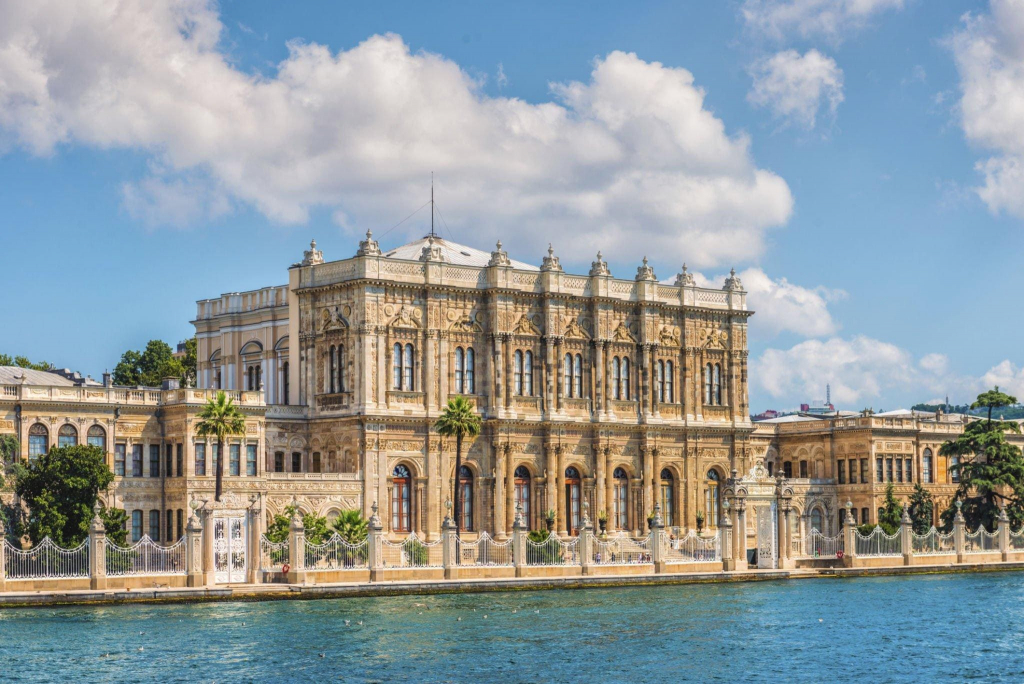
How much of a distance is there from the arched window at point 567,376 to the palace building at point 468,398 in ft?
0.26

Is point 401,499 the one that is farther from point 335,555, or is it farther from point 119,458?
point 335,555

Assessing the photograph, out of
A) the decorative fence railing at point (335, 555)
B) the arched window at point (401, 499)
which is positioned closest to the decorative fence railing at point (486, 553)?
the decorative fence railing at point (335, 555)

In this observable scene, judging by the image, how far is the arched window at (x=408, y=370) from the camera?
78.1m

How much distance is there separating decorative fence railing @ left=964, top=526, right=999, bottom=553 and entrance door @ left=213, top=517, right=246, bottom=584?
110 feet

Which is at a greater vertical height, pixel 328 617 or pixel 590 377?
pixel 590 377

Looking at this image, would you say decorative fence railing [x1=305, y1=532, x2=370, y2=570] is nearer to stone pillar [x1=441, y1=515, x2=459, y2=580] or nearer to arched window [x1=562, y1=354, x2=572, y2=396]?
stone pillar [x1=441, y1=515, x2=459, y2=580]

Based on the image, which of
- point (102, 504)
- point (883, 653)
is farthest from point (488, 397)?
point (883, 653)

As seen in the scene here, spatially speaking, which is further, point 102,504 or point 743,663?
point 102,504

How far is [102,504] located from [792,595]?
84.3 feet

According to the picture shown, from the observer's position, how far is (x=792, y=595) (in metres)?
65.3

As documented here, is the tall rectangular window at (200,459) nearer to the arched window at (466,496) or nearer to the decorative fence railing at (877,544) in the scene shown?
the arched window at (466,496)

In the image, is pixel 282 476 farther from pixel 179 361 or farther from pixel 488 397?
pixel 179 361

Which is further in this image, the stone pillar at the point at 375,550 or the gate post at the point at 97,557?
the stone pillar at the point at 375,550

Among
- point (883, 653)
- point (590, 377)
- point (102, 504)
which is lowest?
point (883, 653)
